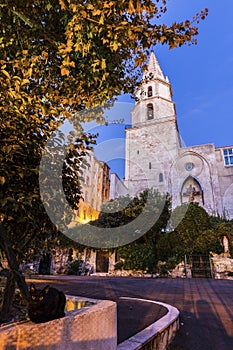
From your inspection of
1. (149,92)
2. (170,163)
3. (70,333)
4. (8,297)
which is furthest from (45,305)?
(149,92)

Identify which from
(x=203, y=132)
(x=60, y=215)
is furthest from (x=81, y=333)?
(x=203, y=132)

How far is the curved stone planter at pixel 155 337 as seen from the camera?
2.90 meters

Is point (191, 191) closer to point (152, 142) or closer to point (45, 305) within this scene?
point (152, 142)

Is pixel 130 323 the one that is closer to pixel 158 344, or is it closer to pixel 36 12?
pixel 158 344

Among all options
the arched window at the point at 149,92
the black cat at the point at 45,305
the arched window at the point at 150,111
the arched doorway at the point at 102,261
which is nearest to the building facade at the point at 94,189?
the arched doorway at the point at 102,261

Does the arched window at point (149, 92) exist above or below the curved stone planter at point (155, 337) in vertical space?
above

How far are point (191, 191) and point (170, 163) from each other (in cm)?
510

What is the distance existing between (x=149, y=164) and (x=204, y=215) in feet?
48.0

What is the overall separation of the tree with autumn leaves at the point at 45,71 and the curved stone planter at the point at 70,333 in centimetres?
120

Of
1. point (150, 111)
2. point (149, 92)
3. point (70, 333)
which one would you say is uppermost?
point (149, 92)

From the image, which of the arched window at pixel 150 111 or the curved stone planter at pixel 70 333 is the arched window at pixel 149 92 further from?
the curved stone planter at pixel 70 333

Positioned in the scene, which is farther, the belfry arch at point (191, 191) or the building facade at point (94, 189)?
the building facade at point (94, 189)

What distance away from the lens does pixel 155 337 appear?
131 inches

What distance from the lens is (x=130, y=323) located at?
4086 millimetres
